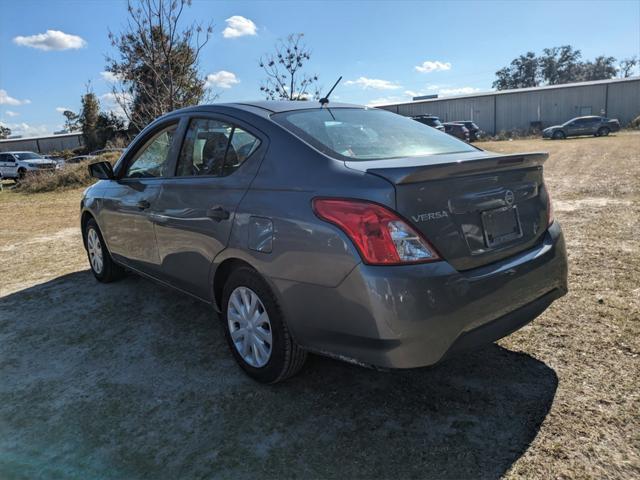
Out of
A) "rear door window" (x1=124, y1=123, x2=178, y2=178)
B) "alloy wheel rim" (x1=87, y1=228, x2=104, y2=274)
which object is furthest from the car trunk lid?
"alloy wheel rim" (x1=87, y1=228, x2=104, y2=274)

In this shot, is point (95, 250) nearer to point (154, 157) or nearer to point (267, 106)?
point (154, 157)

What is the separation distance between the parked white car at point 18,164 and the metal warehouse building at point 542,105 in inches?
1165

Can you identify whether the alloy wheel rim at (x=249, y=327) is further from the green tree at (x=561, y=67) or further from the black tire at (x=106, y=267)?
→ the green tree at (x=561, y=67)

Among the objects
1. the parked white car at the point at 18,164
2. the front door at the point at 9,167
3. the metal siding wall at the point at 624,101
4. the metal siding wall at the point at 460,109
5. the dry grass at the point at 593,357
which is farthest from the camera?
the metal siding wall at the point at 460,109

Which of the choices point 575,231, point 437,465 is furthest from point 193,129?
point 575,231

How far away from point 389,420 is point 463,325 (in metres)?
0.67

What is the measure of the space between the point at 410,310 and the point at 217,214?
4.60ft

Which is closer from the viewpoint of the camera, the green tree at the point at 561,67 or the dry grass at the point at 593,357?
the dry grass at the point at 593,357

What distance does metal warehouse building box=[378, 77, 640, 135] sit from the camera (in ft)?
136

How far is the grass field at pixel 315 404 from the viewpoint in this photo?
7.44 ft

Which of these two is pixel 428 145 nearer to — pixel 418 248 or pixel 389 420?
pixel 418 248

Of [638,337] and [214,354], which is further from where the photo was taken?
[214,354]

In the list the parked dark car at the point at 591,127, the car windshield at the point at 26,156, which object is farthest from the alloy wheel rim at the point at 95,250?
the parked dark car at the point at 591,127

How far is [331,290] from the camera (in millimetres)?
2363
